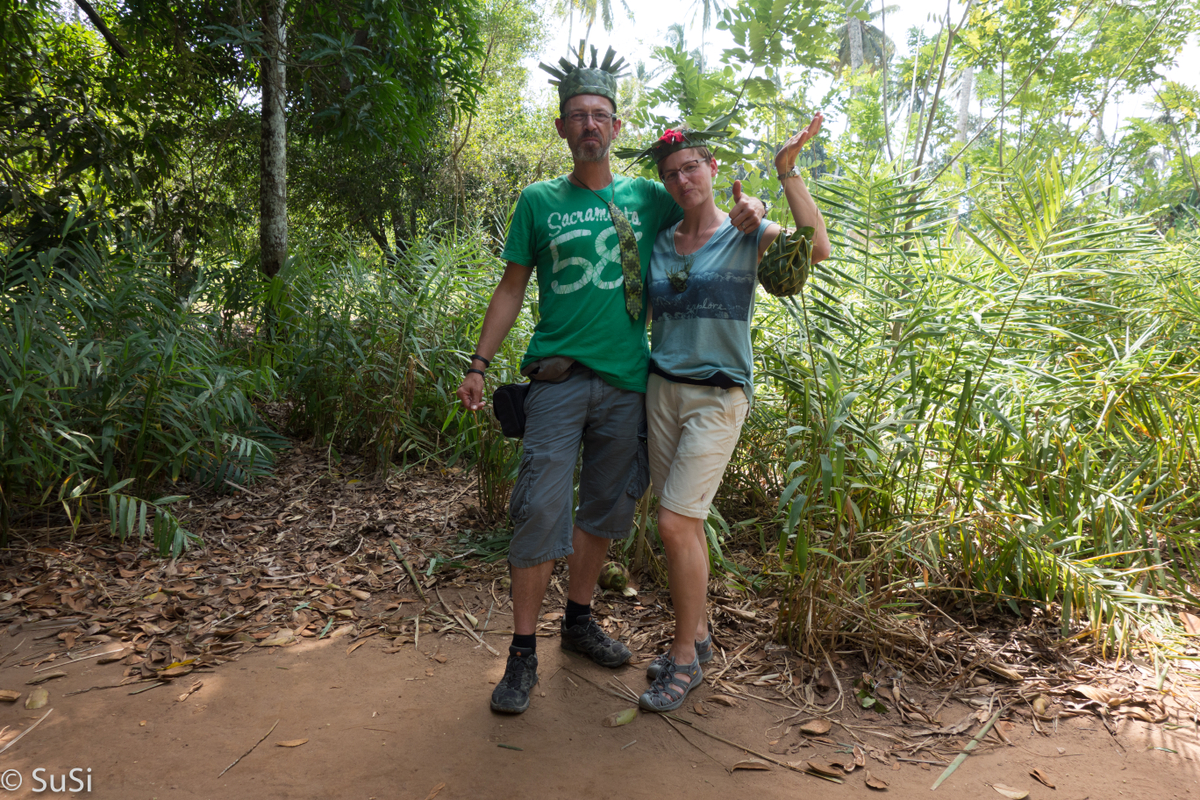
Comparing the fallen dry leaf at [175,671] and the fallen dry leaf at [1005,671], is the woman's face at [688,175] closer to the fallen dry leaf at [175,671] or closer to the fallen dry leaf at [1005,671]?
the fallen dry leaf at [1005,671]

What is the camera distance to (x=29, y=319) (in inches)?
121

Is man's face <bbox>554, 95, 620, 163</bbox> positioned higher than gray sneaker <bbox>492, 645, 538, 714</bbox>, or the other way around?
man's face <bbox>554, 95, 620, 163</bbox>

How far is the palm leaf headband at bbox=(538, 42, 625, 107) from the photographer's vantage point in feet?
7.67

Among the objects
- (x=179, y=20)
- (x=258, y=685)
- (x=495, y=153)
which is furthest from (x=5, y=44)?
(x=495, y=153)

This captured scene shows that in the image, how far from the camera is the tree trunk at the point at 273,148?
5320mm

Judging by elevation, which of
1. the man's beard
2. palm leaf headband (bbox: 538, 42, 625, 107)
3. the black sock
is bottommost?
the black sock

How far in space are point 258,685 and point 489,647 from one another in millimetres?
782

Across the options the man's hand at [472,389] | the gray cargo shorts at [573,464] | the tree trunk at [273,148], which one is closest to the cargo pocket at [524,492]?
the gray cargo shorts at [573,464]

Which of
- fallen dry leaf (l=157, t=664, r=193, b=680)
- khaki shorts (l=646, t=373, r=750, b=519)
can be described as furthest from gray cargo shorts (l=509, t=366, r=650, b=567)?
fallen dry leaf (l=157, t=664, r=193, b=680)

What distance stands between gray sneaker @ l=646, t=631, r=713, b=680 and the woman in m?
0.05

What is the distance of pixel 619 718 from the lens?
2.18m

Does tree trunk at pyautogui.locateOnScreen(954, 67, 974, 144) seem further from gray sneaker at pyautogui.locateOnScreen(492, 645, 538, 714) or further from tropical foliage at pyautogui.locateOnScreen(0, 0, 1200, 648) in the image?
gray sneaker at pyautogui.locateOnScreen(492, 645, 538, 714)

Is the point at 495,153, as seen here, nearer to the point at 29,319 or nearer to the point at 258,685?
the point at 29,319

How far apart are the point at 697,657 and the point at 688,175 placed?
1.62 meters
